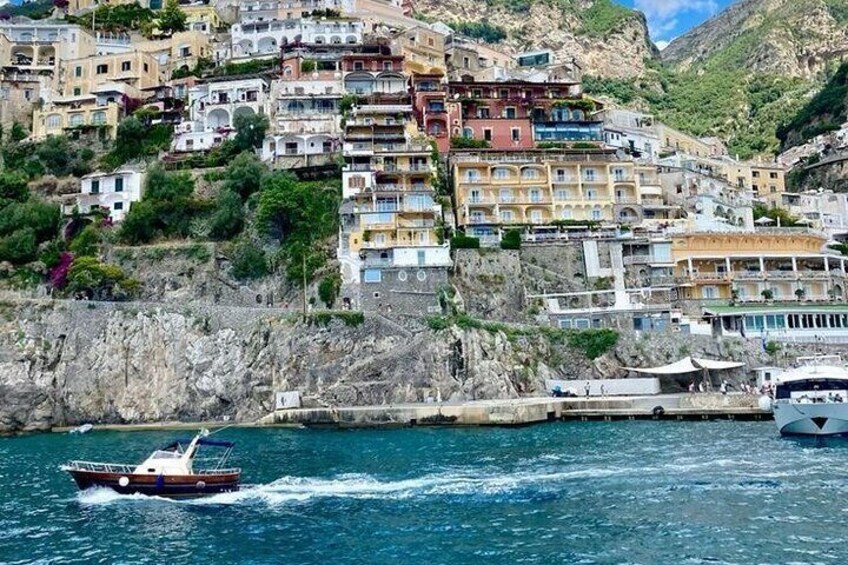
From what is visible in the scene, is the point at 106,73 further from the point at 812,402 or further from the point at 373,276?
the point at 812,402

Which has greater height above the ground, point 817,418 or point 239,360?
point 239,360

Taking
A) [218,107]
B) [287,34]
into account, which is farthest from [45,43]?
[218,107]

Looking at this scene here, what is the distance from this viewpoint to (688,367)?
5438 centimetres

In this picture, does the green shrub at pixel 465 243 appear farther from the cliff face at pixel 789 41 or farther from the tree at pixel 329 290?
the cliff face at pixel 789 41

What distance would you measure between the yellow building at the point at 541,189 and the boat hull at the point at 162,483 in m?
39.0

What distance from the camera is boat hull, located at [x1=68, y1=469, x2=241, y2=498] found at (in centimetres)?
3138

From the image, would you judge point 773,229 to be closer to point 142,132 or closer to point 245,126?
point 245,126

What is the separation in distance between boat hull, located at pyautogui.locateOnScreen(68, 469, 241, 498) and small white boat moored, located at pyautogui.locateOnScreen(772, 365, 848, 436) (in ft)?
88.1

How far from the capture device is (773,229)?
71125mm

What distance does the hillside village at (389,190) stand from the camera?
6175cm

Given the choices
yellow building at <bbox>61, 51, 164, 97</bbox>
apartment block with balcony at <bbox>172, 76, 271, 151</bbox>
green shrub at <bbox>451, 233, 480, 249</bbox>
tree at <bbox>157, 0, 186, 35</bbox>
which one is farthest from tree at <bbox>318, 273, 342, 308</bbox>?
tree at <bbox>157, 0, 186, 35</bbox>

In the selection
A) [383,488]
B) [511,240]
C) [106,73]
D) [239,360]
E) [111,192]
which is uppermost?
[106,73]

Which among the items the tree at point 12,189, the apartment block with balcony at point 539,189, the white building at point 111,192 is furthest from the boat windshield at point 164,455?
the tree at point 12,189

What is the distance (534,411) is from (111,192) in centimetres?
4179
